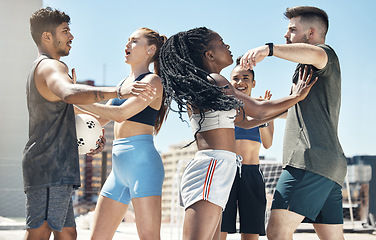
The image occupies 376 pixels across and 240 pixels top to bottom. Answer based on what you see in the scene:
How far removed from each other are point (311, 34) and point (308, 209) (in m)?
→ 1.15

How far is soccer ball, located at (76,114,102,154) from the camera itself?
10.4 ft

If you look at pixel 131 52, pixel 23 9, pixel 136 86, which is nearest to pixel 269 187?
pixel 131 52

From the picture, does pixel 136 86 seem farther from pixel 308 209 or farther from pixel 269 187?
pixel 269 187

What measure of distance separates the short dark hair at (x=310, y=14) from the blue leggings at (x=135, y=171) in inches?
51.2

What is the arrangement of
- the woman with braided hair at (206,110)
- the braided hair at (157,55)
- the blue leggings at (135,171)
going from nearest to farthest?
the woman with braided hair at (206,110), the blue leggings at (135,171), the braided hair at (157,55)

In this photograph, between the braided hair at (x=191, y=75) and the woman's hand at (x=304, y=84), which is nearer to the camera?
the braided hair at (x=191, y=75)

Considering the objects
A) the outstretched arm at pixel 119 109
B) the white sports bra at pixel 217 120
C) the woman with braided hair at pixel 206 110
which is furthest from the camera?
the outstretched arm at pixel 119 109

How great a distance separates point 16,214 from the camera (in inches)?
543

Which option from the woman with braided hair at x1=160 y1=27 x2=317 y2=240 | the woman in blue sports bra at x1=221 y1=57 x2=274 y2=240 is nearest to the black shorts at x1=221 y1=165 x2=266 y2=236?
the woman in blue sports bra at x1=221 y1=57 x2=274 y2=240

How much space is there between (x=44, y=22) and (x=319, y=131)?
73.7 inches

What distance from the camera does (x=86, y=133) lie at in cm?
320

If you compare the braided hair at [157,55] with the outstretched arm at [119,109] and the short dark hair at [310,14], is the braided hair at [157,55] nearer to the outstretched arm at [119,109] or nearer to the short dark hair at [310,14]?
the outstretched arm at [119,109]

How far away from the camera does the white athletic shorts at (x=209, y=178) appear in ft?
8.06

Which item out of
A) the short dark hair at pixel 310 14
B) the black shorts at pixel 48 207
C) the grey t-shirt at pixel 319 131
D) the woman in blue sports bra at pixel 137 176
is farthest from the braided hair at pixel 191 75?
the black shorts at pixel 48 207
